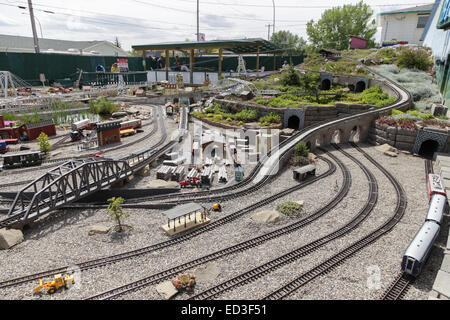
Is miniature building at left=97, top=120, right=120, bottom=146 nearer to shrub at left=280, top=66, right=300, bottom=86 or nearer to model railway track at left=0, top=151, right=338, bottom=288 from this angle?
model railway track at left=0, top=151, right=338, bottom=288

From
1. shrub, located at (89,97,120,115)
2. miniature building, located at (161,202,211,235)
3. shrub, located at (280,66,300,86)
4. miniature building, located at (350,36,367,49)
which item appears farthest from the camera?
miniature building, located at (350,36,367,49)

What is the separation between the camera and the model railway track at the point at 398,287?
11.1 metres

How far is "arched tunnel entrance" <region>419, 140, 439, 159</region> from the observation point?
27234mm

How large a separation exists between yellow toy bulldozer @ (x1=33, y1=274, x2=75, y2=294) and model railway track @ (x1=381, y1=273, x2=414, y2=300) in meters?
13.3

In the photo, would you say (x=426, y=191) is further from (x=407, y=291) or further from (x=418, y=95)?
(x=418, y=95)

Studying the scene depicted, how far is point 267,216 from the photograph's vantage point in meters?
17.1

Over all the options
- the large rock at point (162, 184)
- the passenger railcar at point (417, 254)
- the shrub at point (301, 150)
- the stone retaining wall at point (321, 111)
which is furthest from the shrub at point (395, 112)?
the large rock at point (162, 184)

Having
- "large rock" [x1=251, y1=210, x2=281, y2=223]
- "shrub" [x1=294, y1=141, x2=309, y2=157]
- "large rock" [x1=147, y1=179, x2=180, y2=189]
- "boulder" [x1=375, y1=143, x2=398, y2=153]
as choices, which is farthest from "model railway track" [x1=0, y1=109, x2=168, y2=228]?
"boulder" [x1=375, y1=143, x2=398, y2=153]

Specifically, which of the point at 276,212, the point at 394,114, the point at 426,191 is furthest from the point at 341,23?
the point at 276,212

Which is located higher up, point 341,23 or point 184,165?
point 341,23

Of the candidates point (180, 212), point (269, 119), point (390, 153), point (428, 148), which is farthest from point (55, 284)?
point (428, 148)

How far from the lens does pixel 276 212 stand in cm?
1761

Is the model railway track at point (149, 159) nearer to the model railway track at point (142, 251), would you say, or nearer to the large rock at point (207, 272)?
the model railway track at point (142, 251)
